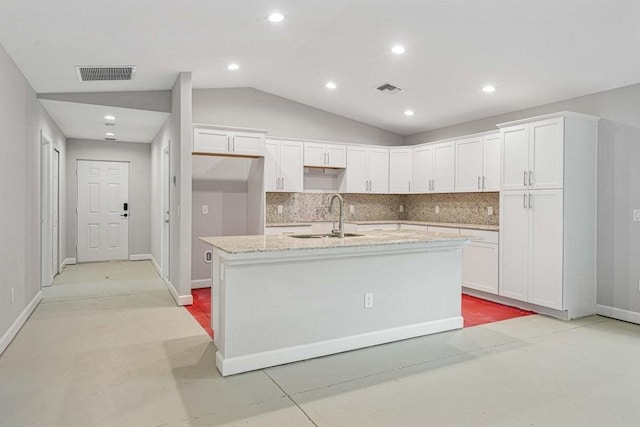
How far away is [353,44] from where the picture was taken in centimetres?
415

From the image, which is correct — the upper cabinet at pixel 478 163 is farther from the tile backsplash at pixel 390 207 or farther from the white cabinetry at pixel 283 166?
the white cabinetry at pixel 283 166

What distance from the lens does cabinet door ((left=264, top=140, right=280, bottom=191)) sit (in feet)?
18.9

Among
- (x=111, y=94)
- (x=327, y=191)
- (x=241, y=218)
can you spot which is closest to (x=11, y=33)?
(x=111, y=94)

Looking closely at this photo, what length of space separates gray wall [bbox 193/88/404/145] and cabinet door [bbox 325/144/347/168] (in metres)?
0.37

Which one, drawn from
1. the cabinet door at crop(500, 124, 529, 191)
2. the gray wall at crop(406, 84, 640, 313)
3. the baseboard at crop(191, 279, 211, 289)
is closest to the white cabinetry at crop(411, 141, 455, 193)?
the cabinet door at crop(500, 124, 529, 191)

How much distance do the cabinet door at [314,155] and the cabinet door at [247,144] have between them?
77cm

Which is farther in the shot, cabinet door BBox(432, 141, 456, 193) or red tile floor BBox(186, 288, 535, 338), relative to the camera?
cabinet door BBox(432, 141, 456, 193)

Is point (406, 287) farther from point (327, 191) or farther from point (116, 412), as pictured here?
point (327, 191)

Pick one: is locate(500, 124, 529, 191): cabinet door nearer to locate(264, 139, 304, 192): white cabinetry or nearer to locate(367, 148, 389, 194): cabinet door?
locate(367, 148, 389, 194): cabinet door

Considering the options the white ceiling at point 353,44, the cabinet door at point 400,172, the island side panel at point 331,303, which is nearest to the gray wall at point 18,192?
the white ceiling at point 353,44

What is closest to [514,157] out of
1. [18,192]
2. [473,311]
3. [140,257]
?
[473,311]

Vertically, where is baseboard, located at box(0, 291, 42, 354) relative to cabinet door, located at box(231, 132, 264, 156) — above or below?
below

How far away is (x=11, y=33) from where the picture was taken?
317cm

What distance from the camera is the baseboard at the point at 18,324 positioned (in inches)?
132
